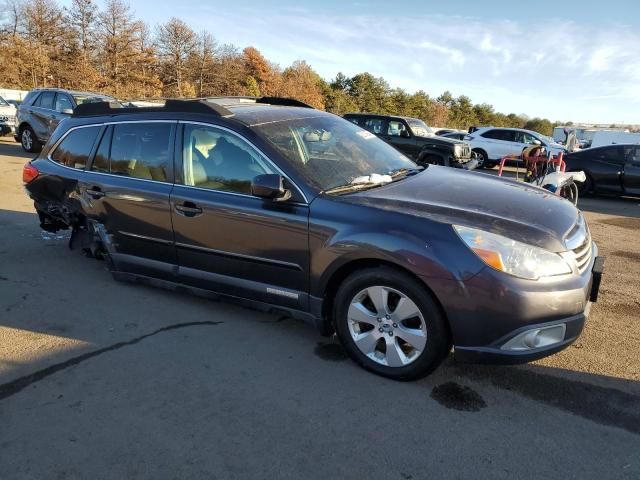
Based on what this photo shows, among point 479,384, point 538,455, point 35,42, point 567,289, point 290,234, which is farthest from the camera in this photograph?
point 35,42

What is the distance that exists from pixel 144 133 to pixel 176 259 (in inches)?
45.1

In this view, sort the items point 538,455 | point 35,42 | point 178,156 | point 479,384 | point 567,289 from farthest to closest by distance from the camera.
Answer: point 35,42
point 178,156
point 479,384
point 567,289
point 538,455

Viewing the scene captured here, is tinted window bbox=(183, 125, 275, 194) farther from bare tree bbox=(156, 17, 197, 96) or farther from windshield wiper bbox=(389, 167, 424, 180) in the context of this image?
bare tree bbox=(156, 17, 197, 96)

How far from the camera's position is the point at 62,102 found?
1335cm

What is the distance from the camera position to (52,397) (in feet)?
9.64

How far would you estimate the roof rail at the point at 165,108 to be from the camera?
3.92 m

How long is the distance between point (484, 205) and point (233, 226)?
5.78ft

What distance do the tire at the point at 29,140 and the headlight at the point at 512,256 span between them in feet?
48.5

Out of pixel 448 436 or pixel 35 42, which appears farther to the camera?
pixel 35 42

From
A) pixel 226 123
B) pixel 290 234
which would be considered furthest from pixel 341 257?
pixel 226 123

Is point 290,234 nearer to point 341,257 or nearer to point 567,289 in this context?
point 341,257

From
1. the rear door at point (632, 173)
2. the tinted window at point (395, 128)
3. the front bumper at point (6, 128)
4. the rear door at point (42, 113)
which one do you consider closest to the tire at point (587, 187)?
the rear door at point (632, 173)

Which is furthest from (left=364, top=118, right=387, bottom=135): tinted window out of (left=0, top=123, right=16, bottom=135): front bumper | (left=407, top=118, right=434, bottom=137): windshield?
(left=0, top=123, right=16, bottom=135): front bumper

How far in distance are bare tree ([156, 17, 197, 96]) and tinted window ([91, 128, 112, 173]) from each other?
127 feet
